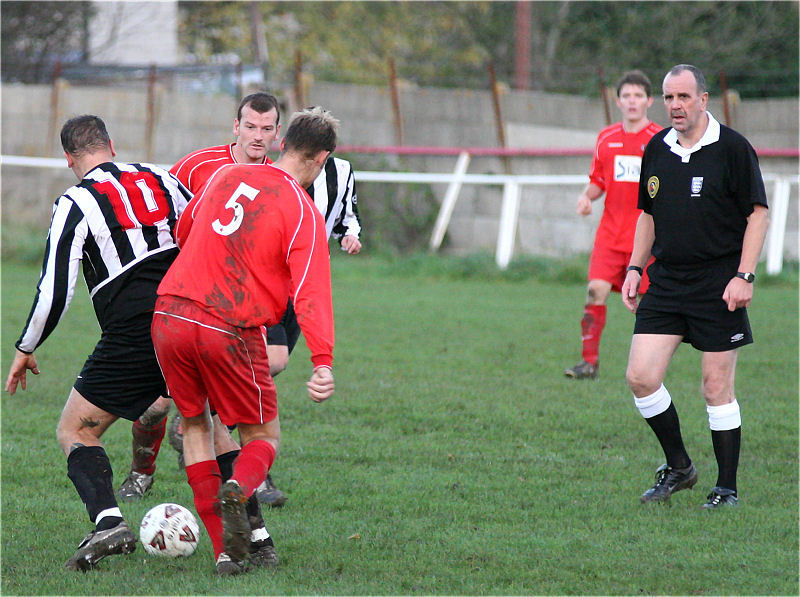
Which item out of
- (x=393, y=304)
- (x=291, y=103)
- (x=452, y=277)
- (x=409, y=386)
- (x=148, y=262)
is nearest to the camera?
(x=148, y=262)

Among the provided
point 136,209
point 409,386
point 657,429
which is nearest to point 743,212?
point 657,429

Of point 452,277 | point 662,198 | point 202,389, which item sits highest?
point 662,198

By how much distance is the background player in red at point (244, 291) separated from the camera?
4.09 meters

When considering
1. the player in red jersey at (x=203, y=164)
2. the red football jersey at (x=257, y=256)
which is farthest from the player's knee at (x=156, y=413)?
the red football jersey at (x=257, y=256)

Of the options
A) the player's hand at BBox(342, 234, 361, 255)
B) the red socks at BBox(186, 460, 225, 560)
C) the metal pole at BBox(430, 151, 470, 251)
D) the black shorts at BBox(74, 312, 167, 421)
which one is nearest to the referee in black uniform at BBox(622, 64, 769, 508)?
the player's hand at BBox(342, 234, 361, 255)

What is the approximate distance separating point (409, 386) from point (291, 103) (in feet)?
38.2

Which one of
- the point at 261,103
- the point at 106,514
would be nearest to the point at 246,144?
the point at 261,103

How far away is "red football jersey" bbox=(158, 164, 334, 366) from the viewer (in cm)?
409

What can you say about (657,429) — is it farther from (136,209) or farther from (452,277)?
(452,277)

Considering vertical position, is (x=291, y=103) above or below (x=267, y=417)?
above

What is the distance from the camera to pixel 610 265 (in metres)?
8.57

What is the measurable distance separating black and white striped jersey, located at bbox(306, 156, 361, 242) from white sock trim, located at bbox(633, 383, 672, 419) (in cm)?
189

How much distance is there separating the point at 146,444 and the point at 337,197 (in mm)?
1775

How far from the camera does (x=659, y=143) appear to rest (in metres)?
5.54
